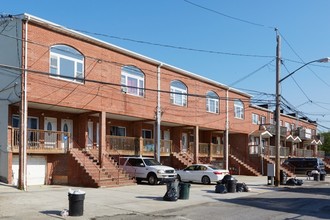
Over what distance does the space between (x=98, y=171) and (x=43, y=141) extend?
3.50 meters

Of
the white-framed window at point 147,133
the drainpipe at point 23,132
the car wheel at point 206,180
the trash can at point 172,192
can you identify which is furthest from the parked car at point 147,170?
the trash can at point 172,192

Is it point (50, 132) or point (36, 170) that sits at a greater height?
point (50, 132)

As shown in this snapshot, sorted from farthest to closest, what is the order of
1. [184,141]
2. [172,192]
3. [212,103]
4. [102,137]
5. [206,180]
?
[184,141] < [212,103] < [206,180] < [102,137] < [172,192]

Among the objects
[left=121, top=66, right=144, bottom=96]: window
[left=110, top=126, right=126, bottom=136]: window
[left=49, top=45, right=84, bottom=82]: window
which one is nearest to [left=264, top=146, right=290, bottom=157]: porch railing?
[left=110, top=126, right=126, bottom=136]: window

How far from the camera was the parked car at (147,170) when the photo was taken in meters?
27.4

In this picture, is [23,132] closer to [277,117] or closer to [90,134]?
[90,134]

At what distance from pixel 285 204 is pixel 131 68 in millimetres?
15284

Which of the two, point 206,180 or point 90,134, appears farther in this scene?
point 90,134

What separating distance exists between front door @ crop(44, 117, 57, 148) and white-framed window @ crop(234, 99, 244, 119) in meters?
22.4

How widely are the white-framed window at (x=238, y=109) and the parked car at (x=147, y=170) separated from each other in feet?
60.6

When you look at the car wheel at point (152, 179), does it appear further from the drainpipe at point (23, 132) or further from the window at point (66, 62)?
the drainpipe at point (23, 132)

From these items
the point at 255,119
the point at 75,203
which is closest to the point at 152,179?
the point at 75,203

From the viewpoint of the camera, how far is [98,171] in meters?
25.3

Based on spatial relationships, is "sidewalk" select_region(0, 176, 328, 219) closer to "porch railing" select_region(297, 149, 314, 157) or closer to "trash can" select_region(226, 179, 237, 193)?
"trash can" select_region(226, 179, 237, 193)
